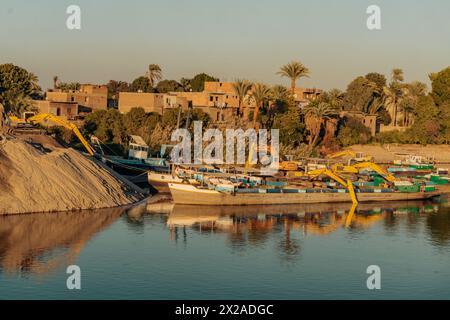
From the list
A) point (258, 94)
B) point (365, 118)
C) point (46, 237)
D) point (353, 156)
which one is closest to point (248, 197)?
point (46, 237)

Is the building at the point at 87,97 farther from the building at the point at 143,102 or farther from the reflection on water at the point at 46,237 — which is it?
the reflection on water at the point at 46,237

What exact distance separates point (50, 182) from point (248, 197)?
17412 millimetres

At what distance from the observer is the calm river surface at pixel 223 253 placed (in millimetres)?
40500

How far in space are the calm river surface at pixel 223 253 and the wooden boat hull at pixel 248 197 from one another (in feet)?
4.03

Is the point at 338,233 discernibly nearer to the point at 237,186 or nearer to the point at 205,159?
the point at 237,186

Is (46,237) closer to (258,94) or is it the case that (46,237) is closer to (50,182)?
(50,182)

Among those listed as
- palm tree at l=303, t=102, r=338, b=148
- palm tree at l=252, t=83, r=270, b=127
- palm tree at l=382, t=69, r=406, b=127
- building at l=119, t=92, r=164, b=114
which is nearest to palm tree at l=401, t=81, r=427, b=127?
palm tree at l=382, t=69, r=406, b=127

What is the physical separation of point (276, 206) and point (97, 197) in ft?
51.7

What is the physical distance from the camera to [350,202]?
75.3m

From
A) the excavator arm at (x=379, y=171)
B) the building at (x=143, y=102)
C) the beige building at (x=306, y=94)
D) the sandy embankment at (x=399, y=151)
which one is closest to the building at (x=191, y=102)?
the building at (x=143, y=102)
